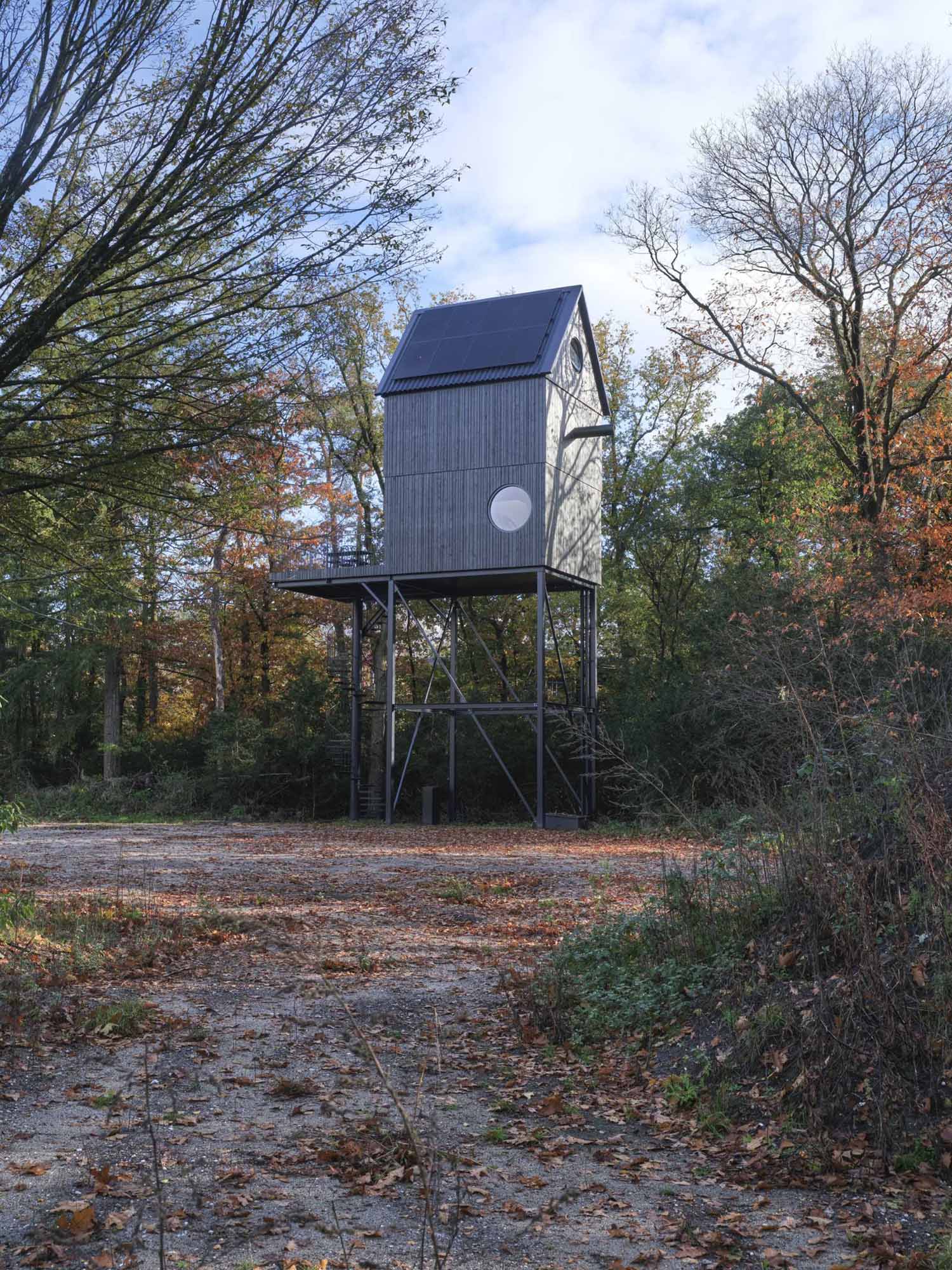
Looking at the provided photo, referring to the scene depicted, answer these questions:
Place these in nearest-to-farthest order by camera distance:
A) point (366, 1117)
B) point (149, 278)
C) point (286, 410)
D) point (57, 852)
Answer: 1. point (366, 1117)
2. point (149, 278)
3. point (286, 410)
4. point (57, 852)

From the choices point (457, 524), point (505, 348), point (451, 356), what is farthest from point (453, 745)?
point (505, 348)

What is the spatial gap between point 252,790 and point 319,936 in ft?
62.1


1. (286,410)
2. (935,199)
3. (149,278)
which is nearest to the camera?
(149,278)

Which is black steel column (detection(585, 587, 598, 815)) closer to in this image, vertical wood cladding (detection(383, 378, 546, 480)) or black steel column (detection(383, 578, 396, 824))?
black steel column (detection(383, 578, 396, 824))

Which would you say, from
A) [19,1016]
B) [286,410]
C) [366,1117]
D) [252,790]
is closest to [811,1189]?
[366,1117]

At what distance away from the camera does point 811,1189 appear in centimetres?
454

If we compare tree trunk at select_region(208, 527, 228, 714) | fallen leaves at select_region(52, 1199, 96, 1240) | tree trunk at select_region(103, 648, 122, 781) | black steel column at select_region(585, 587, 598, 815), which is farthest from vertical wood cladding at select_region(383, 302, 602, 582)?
fallen leaves at select_region(52, 1199, 96, 1240)

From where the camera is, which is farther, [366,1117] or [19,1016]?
[19,1016]

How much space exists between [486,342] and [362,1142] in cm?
2095

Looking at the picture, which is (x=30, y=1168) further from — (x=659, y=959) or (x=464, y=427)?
(x=464, y=427)

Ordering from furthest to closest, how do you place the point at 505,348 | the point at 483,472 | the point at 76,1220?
the point at 505,348
the point at 483,472
the point at 76,1220

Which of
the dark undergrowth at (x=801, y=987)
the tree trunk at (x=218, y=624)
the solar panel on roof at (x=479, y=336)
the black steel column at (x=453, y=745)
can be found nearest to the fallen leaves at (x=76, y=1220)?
the dark undergrowth at (x=801, y=987)

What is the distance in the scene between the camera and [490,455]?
23.0 m

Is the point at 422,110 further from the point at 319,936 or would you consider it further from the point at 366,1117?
the point at 319,936
